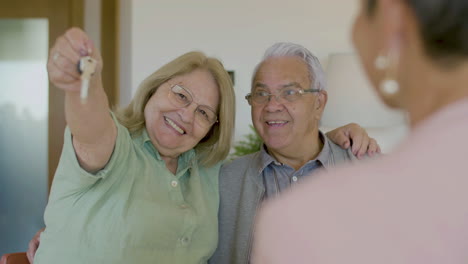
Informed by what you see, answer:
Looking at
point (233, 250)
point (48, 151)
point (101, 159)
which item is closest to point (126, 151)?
point (101, 159)

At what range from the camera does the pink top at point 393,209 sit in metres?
0.50

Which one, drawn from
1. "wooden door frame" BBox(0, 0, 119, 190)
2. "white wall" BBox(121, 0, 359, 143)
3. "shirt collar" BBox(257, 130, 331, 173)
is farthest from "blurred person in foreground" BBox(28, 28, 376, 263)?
"wooden door frame" BBox(0, 0, 119, 190)

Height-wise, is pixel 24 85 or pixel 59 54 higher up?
pixel 59 54

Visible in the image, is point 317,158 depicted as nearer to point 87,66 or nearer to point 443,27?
point 87,66

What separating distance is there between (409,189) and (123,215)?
1.06 meters

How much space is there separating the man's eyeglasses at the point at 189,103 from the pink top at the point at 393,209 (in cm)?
118

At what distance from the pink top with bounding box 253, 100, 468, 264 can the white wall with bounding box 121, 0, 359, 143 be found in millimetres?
2826

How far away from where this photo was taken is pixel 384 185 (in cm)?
51

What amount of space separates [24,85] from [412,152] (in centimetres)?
382

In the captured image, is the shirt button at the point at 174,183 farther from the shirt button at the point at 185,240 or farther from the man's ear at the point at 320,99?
the man's ear at the point at 320,99

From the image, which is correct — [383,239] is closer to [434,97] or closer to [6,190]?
[434,97]

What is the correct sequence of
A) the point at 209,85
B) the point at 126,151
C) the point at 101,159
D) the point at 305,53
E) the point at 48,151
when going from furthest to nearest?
the point at 48,151
the point at 305,53
the point at 209,85
the point at 126,151
the point at 101,159

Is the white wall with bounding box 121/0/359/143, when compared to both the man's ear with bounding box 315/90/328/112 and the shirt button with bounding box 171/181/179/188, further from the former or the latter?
the shirt button with bounding box 171/181/179/188

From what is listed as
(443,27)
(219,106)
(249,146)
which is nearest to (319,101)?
(219,106)
